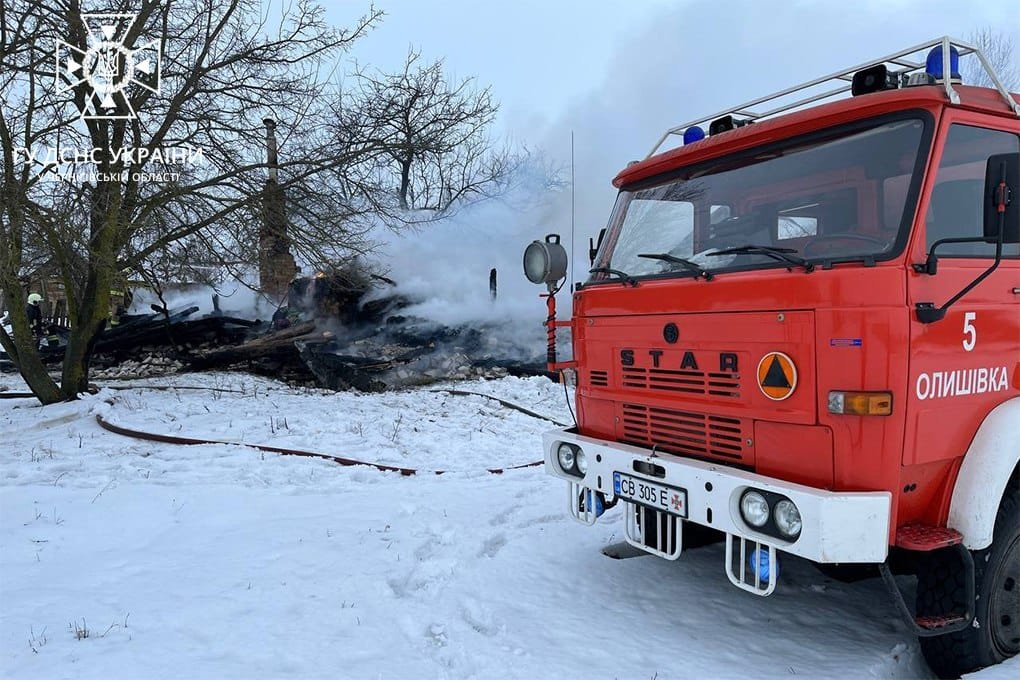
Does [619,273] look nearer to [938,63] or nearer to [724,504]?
[724,504]

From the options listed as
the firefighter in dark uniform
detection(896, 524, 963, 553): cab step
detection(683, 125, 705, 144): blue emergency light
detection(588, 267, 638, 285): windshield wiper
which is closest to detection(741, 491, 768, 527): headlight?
detection(896, 524, 963, 553): cab step

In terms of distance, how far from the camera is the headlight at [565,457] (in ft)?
13.2

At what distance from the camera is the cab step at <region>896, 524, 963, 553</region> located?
2.84 meters

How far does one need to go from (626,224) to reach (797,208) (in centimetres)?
114

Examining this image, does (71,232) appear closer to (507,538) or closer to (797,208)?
(507,538)

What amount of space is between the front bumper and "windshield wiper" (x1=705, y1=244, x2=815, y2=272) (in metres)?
0.97

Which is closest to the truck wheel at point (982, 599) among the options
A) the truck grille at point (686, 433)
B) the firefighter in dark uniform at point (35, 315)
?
the truck grille at point (686, 433)

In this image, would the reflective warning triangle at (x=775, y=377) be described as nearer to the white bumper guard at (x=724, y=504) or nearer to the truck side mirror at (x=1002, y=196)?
the white bumper guard at (x=724, y=504)

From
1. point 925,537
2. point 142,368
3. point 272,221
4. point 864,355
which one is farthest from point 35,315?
point 925,537

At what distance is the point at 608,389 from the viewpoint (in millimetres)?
3922

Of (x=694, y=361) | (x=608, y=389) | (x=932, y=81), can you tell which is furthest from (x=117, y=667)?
(x=932, y=81)

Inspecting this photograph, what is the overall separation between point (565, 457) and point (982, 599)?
214cm

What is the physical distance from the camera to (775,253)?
3.12 m

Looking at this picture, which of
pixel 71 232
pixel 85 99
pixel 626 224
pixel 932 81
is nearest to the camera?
pixel 932 81
